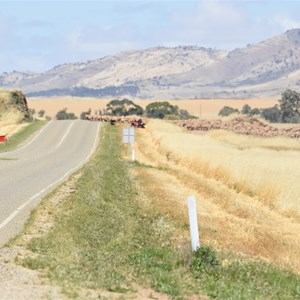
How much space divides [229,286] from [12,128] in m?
67.7

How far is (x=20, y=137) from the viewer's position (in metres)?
68.1

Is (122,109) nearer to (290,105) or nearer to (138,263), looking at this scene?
(290,105)

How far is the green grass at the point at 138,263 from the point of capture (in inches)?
388

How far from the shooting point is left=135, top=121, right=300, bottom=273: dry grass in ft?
50.3

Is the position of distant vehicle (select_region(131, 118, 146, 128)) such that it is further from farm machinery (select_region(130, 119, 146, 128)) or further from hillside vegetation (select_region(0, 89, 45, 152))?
hillside vegetation (select_region(0, 89, 45, 152))

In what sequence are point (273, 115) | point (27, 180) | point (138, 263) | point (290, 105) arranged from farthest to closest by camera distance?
point (273, 115) → point (290, 105) → point (27, 180) → point (138, 263)

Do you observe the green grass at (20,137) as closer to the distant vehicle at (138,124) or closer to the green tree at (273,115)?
the distant vehicle at (138,124)

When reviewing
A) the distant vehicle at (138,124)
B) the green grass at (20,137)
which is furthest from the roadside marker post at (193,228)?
the distant vehicle at (138,124)

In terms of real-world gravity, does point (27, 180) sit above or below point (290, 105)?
above

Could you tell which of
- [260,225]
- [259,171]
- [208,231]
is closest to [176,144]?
[259,171]

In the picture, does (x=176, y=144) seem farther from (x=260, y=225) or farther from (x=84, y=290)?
(x=84, y=290)

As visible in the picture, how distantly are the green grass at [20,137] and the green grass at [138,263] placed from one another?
4046 cm

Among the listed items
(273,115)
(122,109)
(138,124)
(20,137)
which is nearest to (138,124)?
(138,124)

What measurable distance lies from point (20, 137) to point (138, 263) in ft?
191
